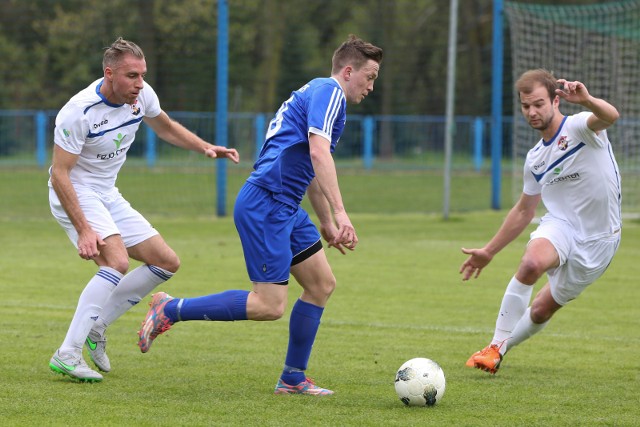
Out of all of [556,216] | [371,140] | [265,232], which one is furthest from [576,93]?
[371,140]

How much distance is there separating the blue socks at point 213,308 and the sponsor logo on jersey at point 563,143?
232 centimetres

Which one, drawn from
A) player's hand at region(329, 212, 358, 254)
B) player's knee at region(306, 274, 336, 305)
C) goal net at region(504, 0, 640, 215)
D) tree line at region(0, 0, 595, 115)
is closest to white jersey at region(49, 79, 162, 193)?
player's knee at region(306, 274, 336, 305)

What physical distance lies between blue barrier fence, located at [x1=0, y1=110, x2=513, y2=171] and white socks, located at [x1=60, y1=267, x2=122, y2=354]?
21.4 metres

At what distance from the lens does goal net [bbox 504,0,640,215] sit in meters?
18.7

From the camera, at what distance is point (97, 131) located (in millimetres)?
6379

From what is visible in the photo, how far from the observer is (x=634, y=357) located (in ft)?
23.9

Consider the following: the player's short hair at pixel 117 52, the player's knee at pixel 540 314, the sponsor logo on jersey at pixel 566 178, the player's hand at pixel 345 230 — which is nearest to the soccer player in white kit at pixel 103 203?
the player's short hair at pixel 117 52

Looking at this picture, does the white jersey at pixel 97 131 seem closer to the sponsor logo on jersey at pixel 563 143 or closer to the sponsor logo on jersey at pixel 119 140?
the sponsor logo on jersey at pixel 119 140

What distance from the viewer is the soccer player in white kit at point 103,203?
618 cm

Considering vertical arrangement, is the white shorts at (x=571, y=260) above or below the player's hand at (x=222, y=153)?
below

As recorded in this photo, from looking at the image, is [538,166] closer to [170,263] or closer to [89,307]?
[170,263]

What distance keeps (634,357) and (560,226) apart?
1217 mm

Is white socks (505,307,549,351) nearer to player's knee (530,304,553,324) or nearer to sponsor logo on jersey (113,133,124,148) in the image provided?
player's knee (530,304,553,324)

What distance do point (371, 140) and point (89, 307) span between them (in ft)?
83.9
